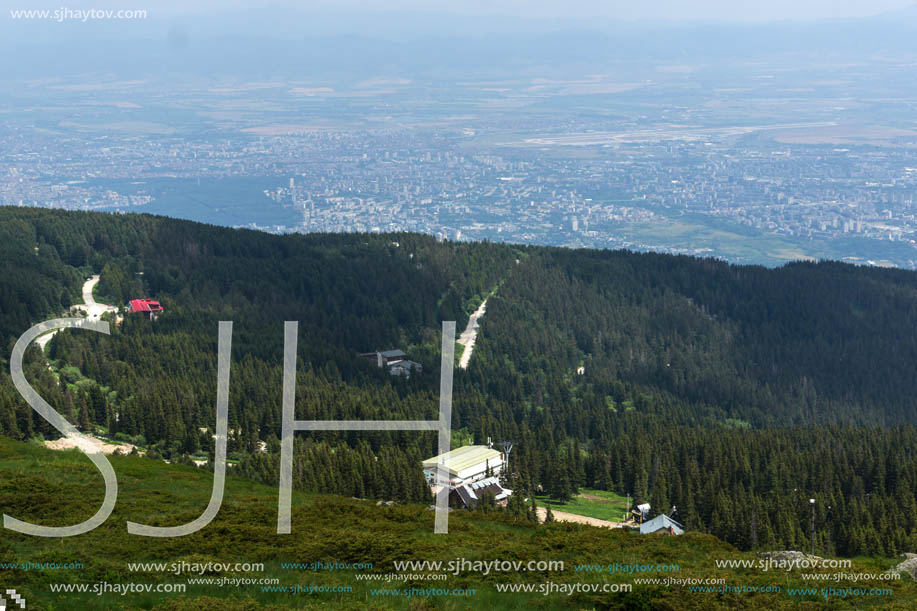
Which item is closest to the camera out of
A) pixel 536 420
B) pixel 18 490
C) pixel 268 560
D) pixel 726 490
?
pixel 268 560

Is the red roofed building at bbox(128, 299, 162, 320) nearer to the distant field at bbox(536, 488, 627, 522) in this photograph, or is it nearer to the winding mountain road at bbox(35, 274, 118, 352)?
the winding mountain road at bbox(35, 274, 118, 352)

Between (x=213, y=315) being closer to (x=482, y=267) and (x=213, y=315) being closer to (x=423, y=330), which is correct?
(x=423, y=330)

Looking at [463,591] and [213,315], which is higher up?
[463,591]

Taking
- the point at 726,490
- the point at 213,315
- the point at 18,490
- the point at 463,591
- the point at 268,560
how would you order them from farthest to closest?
the point at 213,315, the point at 726,490, the point at 18,490, the point at 268,560, the point at 463,591

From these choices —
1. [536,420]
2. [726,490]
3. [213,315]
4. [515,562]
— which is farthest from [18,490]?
[213,315]

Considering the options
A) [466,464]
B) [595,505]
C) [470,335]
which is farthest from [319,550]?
[470,335]

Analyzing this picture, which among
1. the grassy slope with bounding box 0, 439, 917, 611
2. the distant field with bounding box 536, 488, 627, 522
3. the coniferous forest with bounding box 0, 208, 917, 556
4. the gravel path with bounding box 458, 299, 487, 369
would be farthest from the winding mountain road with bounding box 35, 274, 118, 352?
the grassy slope with bounding box 0, 439, 917, 611

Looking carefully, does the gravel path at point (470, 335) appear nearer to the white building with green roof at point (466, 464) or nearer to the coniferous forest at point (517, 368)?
the coniferous forest at point (517, 368)

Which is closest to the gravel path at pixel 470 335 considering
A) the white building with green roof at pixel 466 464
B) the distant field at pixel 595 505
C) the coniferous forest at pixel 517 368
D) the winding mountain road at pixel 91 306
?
the coniferous forest at pixel 517 368
